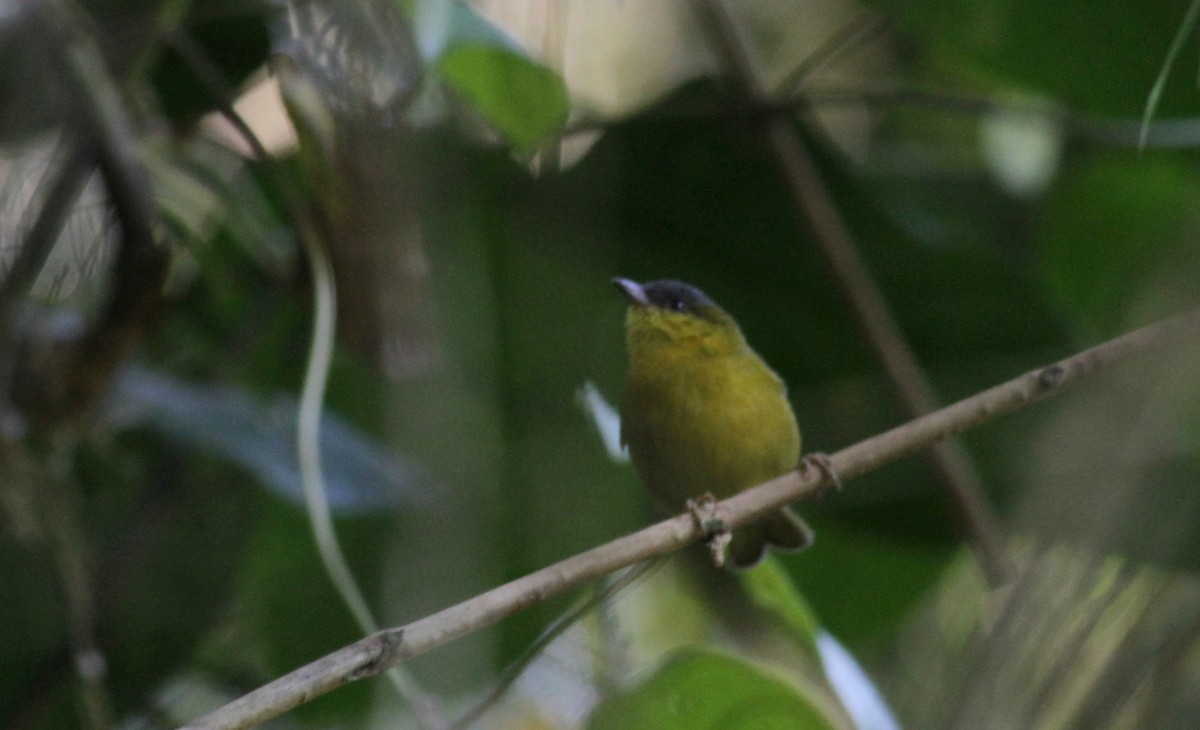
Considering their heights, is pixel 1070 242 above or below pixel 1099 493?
below

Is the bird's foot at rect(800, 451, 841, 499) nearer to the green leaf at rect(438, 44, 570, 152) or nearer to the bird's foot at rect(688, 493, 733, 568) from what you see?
the bird's foot at rect(688, 493, 733, 568)

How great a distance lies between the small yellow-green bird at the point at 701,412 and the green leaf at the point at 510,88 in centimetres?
25

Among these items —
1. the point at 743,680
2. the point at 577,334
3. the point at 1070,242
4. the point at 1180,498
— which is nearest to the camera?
the point at 1180,498

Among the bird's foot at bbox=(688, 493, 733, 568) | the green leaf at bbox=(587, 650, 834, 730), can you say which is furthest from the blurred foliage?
the bird's foot at bbox=(688, 493, 733, 568)

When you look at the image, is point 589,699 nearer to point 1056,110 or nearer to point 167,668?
point 167,668

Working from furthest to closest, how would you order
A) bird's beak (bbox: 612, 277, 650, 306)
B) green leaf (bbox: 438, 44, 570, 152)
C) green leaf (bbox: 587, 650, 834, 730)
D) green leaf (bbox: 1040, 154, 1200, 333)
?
green leaf (bbox: 1040, 154, 1200, 333) → bird's beak (bbox: 612, 277, 650, 306) → green leaf (bbox: 438, 44, 570, 152) → green leaf (bbox: 587, 650, 834, 730)

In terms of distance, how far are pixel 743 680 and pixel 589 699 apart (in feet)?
1.01

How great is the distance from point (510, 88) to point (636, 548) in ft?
2.45

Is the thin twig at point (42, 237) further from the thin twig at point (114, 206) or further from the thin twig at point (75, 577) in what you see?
the thin twig at point (75, 577)

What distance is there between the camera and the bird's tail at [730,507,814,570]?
1.74m

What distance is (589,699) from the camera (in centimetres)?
164

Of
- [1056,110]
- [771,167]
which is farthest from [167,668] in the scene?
[1056,110]

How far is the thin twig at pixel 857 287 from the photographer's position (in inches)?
78.1

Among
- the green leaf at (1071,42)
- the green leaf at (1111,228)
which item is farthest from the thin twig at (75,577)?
the green leaf at (1111,228)
